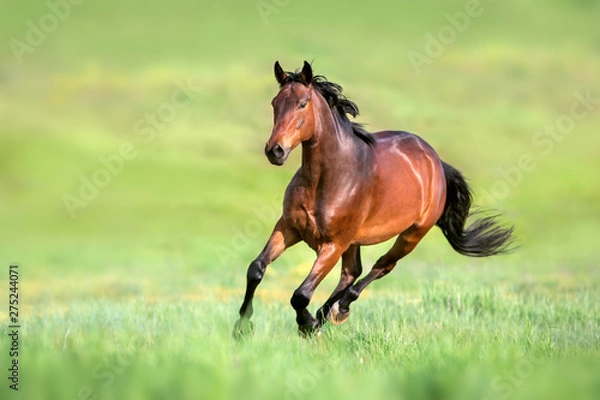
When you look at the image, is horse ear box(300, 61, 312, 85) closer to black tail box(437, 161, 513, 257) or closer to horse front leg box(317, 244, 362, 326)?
horse front leg box(317, 244, 362, 326)

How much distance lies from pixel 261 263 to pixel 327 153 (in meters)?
0.98

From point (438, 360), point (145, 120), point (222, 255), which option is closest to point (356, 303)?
point (438, 360)

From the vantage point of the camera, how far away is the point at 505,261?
722 inches

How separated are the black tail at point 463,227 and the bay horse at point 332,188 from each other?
0.89 metres

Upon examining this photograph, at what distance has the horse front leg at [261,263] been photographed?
6.92 metres

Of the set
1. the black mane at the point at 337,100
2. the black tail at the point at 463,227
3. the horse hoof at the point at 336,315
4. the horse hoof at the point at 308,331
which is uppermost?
the black mane at the point at 337,100

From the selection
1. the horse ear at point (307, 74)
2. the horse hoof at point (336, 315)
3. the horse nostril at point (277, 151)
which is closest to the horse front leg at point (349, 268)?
the horse hoof at point (336, 315)

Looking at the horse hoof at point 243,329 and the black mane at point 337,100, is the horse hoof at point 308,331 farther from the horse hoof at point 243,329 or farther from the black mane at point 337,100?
the black mane at point 337,100

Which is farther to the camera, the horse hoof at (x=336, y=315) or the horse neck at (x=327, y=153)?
the horse hoof at (x=336, y=315)

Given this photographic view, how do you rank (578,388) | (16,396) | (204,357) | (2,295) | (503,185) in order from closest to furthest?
(578,388), (16,396), (204,357), (2,295), (503,185)

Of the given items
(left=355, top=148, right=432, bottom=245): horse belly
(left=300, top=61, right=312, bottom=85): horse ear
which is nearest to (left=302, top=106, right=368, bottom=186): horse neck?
(left=300, top=61, right=312, bottom=85): horse ear

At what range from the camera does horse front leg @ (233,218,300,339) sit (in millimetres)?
6922

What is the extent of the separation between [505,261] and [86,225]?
13175 millimetres

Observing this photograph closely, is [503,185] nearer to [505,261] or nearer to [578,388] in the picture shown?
[505,261]
